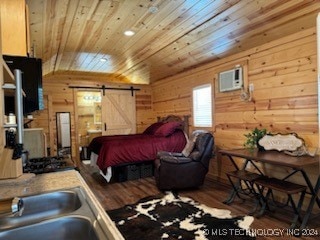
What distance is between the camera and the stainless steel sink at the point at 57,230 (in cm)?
91

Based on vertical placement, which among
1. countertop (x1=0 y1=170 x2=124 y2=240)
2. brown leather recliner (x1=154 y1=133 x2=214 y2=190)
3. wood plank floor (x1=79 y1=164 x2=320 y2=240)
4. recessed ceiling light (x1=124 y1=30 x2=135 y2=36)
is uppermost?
recessed ceiling light (x1=124 y1=30 x2=135 y2=36)

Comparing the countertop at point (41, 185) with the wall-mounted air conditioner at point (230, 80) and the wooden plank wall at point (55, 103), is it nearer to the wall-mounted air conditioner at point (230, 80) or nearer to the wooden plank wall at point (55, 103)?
the wall-mounted air conditioner at point (230, 80)

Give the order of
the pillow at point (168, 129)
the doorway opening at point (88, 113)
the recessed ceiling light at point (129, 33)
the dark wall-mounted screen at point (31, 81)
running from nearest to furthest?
1. the dark wall-mounted screen at point (31, 81)
2. the recessed ceiling light at point (129, 33)
3. the pillow at point (168, 129)
4. the doorway opening at point (88, 113)

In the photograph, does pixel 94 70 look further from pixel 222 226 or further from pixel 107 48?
pixel 222 226

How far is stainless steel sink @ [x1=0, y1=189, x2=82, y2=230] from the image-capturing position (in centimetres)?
113

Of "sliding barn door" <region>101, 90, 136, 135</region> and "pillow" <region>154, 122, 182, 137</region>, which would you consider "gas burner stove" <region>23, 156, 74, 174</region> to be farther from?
"sliding barn door" <region>101, 90, 136, 135</region>

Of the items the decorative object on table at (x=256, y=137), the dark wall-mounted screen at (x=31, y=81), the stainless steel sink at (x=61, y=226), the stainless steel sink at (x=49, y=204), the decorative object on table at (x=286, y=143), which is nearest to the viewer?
the stainless steel sink at (x=61, y=226)

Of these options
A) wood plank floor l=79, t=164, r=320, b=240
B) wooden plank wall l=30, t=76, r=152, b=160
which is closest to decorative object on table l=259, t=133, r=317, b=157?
wood plank floor l=79, t=164, r=320, b=240

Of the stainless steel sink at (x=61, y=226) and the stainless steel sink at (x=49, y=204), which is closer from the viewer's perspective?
the stainless steel sink at (x=61, y=226)

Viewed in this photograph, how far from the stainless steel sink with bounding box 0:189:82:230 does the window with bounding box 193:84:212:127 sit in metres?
3.85

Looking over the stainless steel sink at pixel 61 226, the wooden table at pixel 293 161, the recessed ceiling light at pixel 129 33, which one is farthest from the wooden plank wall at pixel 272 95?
the stainless steel sink at pixel 61 226

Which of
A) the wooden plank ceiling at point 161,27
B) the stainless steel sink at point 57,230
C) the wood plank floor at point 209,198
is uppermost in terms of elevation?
the wooden plank ceiling at point 161,27

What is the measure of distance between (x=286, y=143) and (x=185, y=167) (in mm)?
1555

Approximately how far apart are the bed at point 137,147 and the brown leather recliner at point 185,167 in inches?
29.1
